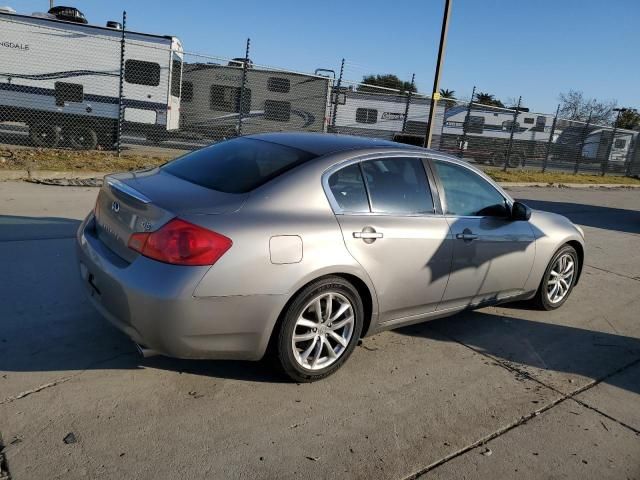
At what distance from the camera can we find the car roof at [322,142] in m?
3.60

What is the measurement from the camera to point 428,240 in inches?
146

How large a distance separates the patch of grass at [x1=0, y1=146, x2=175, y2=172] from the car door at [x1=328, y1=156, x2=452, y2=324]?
745 centimetres

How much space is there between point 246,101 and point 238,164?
52.1 feet

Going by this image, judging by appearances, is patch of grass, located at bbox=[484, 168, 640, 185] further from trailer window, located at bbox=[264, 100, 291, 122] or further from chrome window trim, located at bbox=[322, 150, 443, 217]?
chrome window trim, located at bbox=[322, 150, 443, 217]

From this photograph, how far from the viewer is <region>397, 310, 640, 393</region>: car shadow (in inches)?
155

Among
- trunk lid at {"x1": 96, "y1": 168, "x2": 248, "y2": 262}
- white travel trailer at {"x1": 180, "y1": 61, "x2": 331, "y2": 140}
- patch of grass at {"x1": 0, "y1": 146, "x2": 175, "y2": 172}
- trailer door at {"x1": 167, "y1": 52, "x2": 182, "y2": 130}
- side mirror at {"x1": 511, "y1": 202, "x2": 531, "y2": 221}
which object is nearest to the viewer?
trunk lid at {"x1": 96, "y1": 168, "x2": 248, "y2": 262}

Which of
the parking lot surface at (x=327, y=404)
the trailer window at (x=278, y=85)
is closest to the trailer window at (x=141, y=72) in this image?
the trailer window at (x=278, y=85)

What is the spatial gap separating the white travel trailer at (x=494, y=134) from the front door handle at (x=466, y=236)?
1966 centimetres

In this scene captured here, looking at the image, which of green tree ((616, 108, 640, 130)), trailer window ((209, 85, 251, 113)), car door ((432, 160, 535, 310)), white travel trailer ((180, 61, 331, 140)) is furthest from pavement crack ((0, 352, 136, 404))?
green tree ((616, 108, 640, 130))

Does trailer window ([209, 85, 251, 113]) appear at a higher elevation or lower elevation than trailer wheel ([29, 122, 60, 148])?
higher

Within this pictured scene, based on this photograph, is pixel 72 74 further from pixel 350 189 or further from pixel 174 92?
pixel 350 189

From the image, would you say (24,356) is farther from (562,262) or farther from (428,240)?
(562,262)

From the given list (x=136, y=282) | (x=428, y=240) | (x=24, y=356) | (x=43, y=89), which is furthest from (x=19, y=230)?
(x=43, y=89)

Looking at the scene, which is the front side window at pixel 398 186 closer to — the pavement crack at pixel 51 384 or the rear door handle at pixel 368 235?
the rear door handle at pixel 368 235
